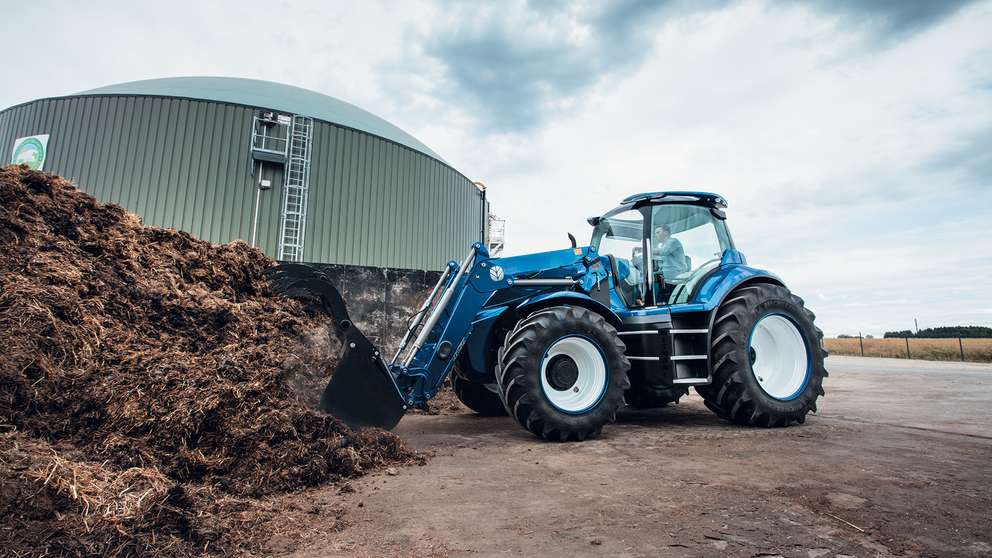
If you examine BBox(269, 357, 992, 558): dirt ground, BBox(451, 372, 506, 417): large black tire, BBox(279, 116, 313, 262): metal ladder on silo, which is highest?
BBox(279, 116, 313, 262): metal ladder on silo

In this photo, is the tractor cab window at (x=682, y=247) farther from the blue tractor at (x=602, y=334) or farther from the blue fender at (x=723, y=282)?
the blue fender at (x=723, y=282)

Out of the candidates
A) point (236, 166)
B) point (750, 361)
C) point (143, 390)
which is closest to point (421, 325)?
point (143, 390)

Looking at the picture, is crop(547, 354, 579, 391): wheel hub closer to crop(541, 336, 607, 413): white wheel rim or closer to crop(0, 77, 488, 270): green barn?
crop(541, 336, 607, 413): white wheel rim

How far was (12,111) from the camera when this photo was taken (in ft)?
50.9

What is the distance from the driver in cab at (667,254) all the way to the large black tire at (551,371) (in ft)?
4.46

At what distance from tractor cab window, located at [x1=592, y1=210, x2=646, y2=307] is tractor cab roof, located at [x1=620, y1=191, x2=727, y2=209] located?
15 centimetres

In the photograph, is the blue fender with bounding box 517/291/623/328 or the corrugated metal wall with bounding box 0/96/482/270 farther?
the corrugated metal wall with bounding box 0/96/482/270

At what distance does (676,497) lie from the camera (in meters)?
2.78

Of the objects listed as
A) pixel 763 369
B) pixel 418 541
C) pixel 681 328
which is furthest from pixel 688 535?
pixel 763 369

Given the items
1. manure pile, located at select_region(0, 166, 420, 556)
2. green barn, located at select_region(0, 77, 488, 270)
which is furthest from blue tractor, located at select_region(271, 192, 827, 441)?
green barn, located at select_region(0, 77, 488, 270)

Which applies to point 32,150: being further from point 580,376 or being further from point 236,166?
point 580,376

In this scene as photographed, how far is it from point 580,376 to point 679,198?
8.20 feet

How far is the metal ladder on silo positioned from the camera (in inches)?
558

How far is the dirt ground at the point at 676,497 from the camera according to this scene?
7.18 ft
